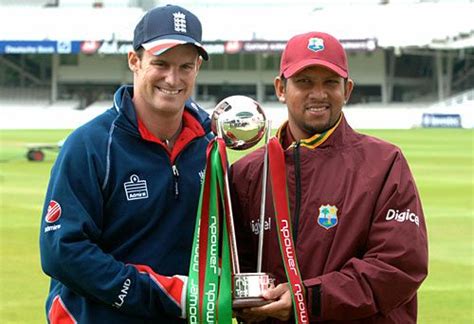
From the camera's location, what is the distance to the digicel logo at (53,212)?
3432 mm

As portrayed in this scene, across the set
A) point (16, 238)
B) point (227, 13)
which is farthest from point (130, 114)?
point (227, 13)

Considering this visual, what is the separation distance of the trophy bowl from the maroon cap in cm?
27

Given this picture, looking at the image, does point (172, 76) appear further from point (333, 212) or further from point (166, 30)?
point (333, 212)

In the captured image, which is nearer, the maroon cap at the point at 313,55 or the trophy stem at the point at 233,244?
the trophy stem at the point at 233,244

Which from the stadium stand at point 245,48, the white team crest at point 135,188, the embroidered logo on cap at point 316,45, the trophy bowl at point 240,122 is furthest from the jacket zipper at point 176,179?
the stadium stand at point 245,48

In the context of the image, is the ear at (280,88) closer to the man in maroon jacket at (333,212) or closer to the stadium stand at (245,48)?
the man in maroon jacket at (333,212)

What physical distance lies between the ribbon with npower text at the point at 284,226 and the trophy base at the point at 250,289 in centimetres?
10

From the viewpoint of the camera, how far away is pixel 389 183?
11.6 ft

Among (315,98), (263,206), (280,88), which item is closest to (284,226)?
(263,206)

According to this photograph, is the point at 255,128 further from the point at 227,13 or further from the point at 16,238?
the point at 227,13

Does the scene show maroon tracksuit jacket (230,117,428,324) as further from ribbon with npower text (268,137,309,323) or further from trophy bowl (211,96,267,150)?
trophy bowl (211,96,267,150)

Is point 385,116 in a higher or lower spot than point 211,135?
lower

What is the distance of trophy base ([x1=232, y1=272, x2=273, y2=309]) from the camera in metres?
3.33

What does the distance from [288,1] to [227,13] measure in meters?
5.75
